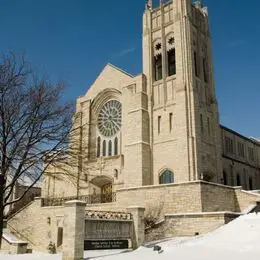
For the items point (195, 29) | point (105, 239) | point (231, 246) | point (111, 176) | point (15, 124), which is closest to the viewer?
point (231, 246)

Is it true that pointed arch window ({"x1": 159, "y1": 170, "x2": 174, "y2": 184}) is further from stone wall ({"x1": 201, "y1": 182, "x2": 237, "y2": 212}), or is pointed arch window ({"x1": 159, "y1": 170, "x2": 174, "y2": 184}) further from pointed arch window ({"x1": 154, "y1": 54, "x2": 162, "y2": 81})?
pointed arch window ({"x1": 154, "y1": 54, "x2": 162, "y2": 81})

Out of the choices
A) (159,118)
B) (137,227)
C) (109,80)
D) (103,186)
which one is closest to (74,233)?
(137,227)

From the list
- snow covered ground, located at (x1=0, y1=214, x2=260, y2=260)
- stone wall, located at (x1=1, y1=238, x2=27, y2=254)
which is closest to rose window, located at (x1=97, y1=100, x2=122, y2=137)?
stone wall, located at (x1=1, y1=238, x2=27, y2=254)

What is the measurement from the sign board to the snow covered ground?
0.94 feet

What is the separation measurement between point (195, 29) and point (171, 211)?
2054 centimetres

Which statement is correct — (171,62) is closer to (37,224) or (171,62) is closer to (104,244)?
(37,224)

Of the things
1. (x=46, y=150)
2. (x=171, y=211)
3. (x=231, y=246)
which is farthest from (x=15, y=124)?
(x=171, y=211)

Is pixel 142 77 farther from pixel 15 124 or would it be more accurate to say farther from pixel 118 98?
pixel 15 124

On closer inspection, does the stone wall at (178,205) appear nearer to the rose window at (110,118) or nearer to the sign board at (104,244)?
the sign board at (104,244)

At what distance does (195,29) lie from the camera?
116 feet

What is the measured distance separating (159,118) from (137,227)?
1661 cm

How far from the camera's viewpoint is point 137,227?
16.7 meters

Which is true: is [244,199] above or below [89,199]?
below

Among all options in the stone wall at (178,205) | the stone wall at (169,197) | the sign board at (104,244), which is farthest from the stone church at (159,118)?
the sign board at (104,244)
